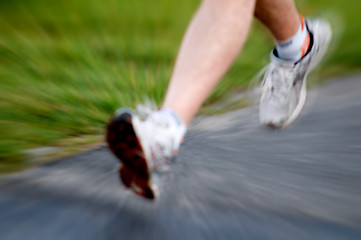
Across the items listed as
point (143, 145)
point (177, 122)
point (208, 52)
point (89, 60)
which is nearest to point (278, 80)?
point (208, 52)

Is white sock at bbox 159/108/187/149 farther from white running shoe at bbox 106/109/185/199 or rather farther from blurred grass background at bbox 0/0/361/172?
blurred grass background at bbox 0/0/361/172

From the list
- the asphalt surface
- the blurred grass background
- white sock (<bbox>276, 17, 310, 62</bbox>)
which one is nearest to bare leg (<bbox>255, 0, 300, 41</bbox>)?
white sock (<bbox>276, 17, 310, 62</bbox>)

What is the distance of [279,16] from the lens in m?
1.81

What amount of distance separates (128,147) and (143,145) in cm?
4

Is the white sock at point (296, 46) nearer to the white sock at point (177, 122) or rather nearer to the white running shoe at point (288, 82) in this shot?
the white running shoe at point (288, 82)

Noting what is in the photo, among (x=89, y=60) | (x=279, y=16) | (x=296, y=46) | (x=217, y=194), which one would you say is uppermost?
(x=89, y=60)

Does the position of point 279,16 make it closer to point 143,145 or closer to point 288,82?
point 288,82

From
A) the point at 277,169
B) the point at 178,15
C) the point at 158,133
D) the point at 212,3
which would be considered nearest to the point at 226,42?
the point at 212,3

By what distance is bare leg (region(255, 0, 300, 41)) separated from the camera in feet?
5.75

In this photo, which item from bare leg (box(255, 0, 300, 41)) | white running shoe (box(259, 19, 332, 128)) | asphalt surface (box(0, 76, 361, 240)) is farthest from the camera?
white running shoe (box(259, 19, 332, 128))

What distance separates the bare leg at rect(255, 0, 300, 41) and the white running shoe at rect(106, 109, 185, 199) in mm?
601

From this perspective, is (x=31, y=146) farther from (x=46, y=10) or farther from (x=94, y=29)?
(x=46, y=10)

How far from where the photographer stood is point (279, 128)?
222 centimetres

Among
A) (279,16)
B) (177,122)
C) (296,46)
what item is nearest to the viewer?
(177,122)
